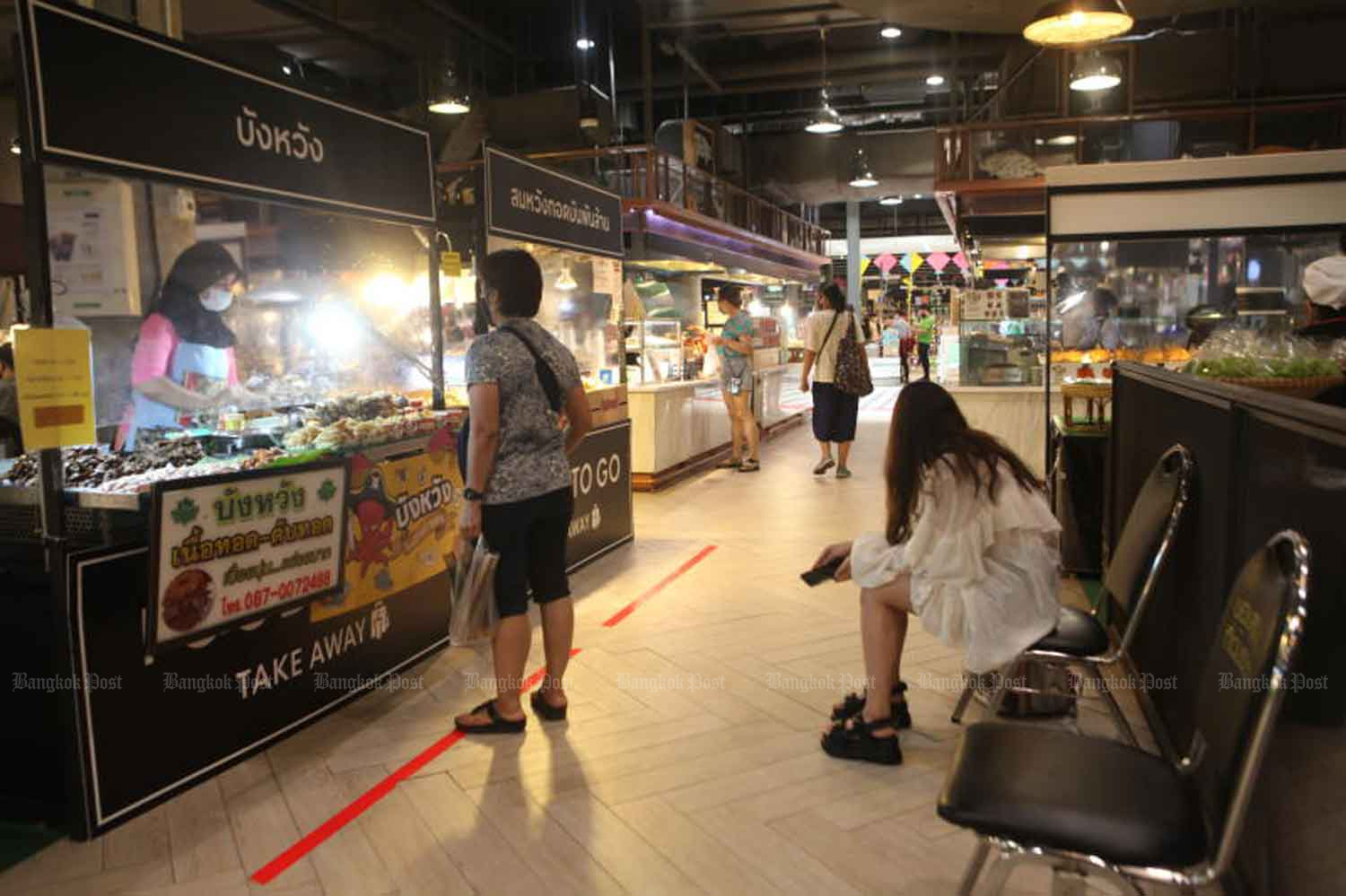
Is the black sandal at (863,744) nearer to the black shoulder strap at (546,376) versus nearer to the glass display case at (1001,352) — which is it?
the black shoulder strap at (546,376)

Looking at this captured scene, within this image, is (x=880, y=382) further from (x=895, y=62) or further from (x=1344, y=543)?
(x=1344, y=543)

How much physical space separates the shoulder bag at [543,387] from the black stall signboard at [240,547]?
40 centimetres

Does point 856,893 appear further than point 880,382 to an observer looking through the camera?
No

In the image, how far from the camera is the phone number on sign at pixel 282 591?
298 centimetres

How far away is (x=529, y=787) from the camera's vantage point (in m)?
2.94

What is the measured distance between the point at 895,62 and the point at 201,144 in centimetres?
1170

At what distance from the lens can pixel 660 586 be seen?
5133 millimetres

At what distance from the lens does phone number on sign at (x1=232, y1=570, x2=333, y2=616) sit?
9.79 feet

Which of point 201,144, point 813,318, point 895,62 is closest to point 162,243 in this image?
point 201,144

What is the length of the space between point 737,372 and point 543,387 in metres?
5.91

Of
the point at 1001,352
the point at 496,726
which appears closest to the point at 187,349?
the point at 496,726

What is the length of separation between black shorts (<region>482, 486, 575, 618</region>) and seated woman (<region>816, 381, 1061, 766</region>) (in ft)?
3.65

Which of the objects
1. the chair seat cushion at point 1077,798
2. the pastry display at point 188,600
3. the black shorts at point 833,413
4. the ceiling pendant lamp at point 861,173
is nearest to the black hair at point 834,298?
the black shorts at point 833,413

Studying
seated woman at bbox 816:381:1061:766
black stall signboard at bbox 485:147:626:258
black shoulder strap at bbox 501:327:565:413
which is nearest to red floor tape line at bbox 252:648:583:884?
black shoulder strap at bbox 501:327:565:413
